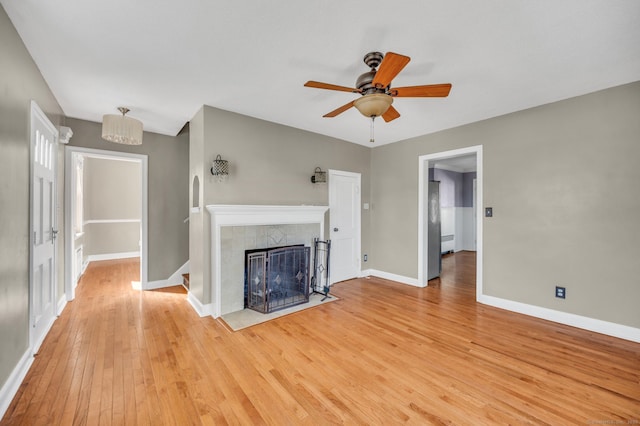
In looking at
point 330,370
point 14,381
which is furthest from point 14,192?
point 330,370

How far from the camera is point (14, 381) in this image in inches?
71.6

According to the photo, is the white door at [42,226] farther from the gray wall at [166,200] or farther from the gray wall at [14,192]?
the gray wall at [166,200]

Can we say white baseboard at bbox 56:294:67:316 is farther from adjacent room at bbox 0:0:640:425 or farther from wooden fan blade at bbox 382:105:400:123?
wooden fan blade at bbox 382:105:400:123

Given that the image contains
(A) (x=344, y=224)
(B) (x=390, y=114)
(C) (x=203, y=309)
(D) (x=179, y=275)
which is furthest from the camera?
(A) (x=344, y=224)

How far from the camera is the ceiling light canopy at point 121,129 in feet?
9.66

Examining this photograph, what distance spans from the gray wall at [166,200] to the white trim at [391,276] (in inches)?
129

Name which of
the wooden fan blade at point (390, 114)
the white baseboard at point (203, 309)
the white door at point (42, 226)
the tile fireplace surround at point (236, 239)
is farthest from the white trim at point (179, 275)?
the wooden fan blade at point (390, 114)

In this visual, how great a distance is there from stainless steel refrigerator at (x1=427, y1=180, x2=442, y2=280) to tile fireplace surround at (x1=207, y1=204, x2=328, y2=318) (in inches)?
97.6

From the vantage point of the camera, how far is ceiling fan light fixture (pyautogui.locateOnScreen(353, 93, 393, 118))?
78.2 inches

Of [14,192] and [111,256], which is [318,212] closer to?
[14,192]

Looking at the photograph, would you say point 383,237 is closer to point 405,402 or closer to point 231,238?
point 231,238

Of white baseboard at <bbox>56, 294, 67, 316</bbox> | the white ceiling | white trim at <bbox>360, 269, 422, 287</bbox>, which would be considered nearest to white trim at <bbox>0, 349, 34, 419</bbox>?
white baseboard at <bbox>56, 294, 67, 316</bbox>

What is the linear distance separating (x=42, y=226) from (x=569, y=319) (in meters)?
5.52

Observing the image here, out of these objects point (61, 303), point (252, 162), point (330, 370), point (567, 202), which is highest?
point (252, 162)
